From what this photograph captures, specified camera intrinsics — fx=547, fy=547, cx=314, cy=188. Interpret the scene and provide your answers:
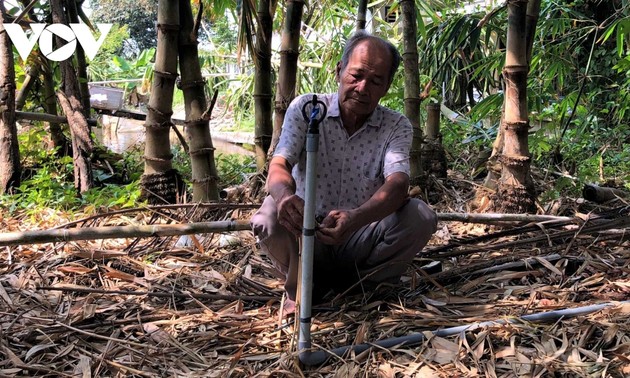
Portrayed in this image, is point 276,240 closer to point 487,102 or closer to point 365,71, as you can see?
point 365,71

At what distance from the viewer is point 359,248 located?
2006mm

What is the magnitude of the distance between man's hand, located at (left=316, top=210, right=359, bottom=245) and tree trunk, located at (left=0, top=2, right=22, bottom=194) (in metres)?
2.37

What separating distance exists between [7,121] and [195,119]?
1.16 metres

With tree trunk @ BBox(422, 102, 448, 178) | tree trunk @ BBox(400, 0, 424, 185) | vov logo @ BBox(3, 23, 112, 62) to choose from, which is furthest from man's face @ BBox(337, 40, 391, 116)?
tree trunk @ BBox(422, 102, 448, 178)

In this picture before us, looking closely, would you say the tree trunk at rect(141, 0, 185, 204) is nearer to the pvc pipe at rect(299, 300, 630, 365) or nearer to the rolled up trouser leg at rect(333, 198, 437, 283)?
the rolled up trouser leg at rect(333, 198, 437, 283)

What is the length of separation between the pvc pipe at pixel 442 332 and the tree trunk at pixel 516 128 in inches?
43.2

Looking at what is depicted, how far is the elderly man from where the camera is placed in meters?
1.83

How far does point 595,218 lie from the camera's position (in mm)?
2537

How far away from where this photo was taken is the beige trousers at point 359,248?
185 cm

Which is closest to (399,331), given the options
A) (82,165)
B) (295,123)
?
(295,123)

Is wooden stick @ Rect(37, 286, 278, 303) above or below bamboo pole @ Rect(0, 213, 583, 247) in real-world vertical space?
below

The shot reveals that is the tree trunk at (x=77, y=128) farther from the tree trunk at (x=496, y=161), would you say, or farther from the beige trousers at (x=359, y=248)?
the tree trunk at (x=496, y=161)

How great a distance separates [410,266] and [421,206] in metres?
0.34

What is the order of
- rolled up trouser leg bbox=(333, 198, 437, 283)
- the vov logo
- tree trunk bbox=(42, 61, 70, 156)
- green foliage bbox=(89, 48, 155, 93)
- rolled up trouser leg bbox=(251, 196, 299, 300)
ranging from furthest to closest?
1. green foliage bbox=(89, 48, 155, 93)
2. tree trunk bbox=(42, 61, 70, 156)
3. the vov logo
4. rolled up trouser leg bbox=(333, 198, 437, 283)
5. rolled up trouser leg bbox=(251, 196, 299, 300)
